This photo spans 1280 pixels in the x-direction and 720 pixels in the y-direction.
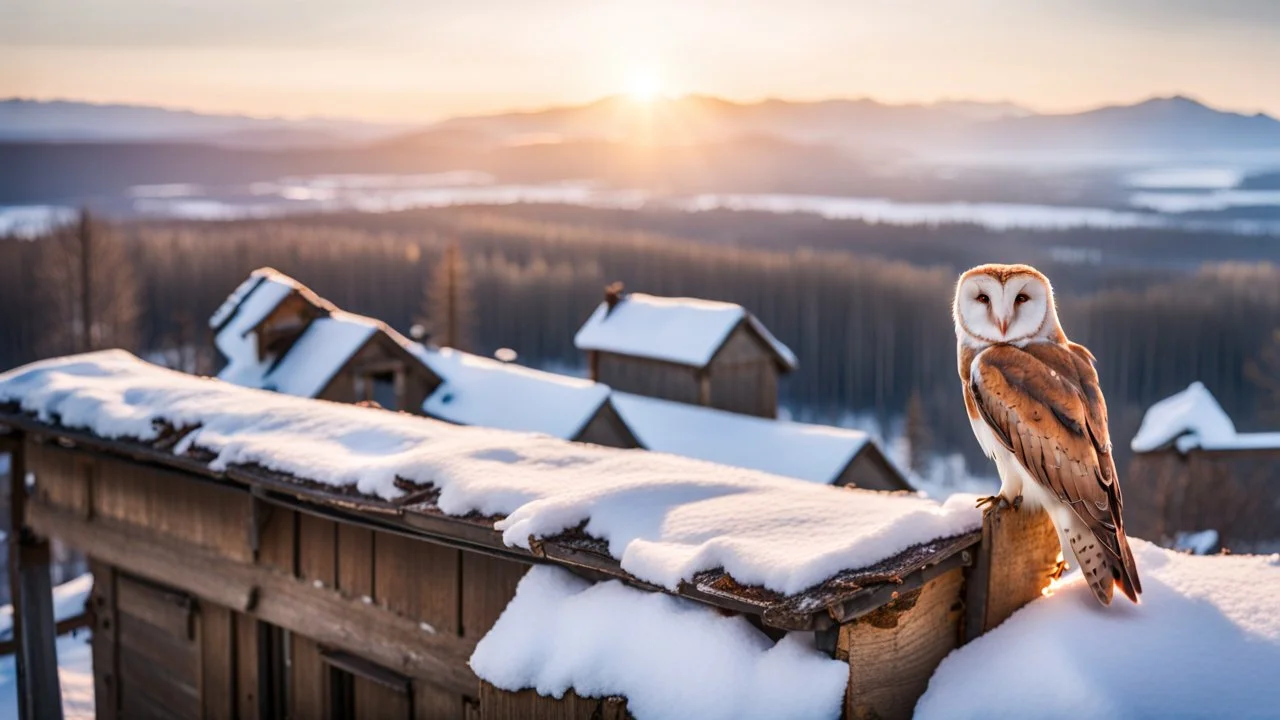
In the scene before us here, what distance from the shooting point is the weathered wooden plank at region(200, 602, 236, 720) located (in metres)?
8.36

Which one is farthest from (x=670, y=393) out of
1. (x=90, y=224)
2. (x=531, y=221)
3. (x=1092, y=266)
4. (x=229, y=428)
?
(x=531, y=221)

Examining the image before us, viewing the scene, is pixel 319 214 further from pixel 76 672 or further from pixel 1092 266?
pixel 76 672

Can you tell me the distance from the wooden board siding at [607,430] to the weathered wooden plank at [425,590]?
14937mm

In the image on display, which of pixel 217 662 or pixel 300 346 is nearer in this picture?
pixel 217 662

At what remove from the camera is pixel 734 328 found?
27406 mm

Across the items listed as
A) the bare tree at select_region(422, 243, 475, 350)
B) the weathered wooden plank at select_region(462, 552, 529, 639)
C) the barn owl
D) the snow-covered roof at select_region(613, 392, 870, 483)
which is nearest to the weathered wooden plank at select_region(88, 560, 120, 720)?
the weathered wooden plank at select_region(462, 552, 529, 639)

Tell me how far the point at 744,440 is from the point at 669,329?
518 cm

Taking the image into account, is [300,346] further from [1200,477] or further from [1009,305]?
[1200,477]

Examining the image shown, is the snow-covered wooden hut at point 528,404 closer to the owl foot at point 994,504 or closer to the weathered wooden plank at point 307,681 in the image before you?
the weathered wooden plank at point 307,681

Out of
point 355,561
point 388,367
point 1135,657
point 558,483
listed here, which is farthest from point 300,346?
point 1135,657

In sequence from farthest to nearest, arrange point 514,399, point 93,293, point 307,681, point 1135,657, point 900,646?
1. point 93,293
2. point 514,399
3. point 307,681
4. point 900,646
5. point 1135,657

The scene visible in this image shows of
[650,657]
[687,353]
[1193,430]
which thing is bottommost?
[687,353]

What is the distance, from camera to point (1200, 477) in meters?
25.2

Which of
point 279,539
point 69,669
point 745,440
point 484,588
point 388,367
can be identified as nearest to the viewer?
point 484,588
